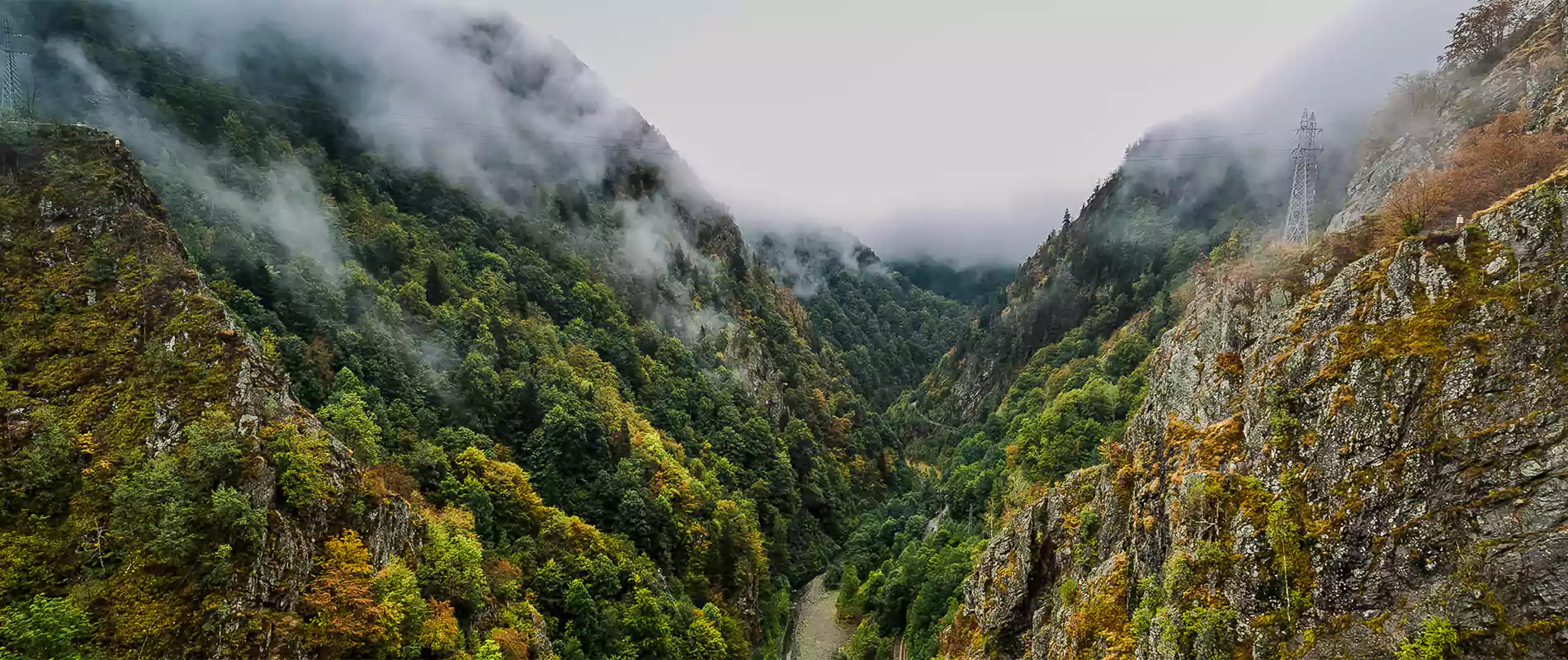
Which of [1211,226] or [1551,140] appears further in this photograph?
[1211,226]

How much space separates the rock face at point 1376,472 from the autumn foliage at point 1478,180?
2.35 metres

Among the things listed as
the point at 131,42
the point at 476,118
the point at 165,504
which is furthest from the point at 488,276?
the point at 165,504

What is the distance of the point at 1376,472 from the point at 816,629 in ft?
210

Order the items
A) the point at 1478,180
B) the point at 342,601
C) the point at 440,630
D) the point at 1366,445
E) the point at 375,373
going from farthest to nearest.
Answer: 1. the point at 375,373
2. the point at 440,630
3. the point at 342,601
4. the point at 1478,180
5. the point at 1366,445

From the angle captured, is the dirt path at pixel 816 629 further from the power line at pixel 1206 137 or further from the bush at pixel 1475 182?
the power line at pixel 1206 137

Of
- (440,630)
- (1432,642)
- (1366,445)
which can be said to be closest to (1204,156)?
(1366,445)

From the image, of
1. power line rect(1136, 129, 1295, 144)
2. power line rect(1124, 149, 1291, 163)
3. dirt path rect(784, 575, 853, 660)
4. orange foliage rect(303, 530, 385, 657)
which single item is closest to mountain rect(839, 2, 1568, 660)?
dirt path rect(784, 575, 853, 660)

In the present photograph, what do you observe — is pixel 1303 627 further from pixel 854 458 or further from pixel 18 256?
pixel 854 458

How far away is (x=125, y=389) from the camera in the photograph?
26.4m

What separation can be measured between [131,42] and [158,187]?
3164cm

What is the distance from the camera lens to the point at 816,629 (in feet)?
236

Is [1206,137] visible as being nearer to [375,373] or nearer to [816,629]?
[816,629]

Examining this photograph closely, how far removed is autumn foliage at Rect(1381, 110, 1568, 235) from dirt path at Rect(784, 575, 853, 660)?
204 feet

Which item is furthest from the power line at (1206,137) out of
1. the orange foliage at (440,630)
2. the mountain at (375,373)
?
the orange foliage at (440,630)
